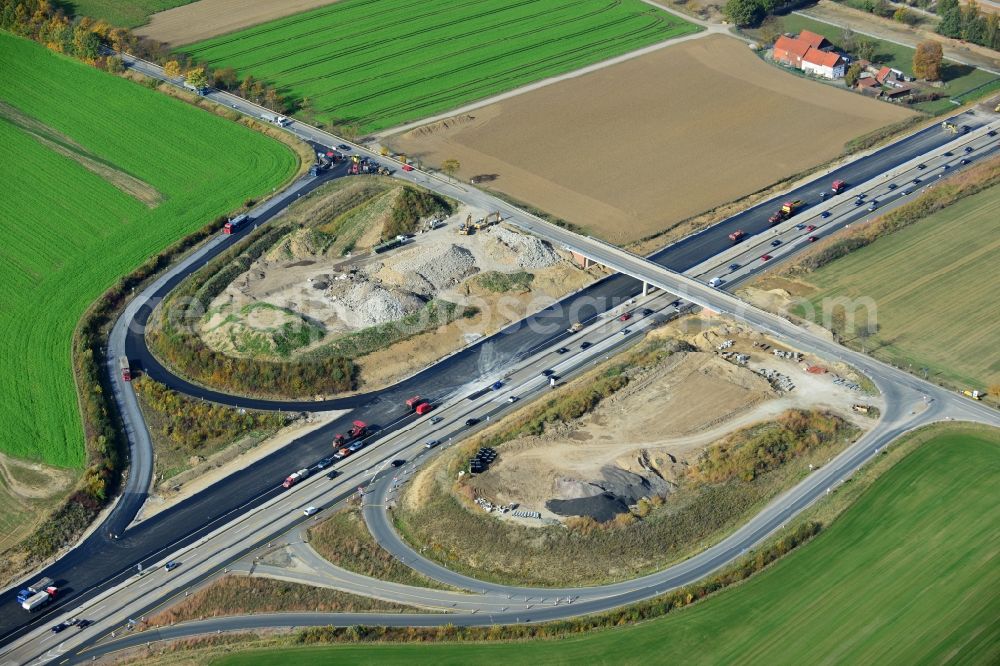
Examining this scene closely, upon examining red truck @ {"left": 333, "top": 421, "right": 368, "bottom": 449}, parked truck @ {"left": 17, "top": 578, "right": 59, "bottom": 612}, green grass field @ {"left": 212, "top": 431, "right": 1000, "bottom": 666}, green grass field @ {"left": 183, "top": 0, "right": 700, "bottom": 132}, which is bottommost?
green grass field @ {"left": 212, "top": 431, "right": 1000, "bottom": 666}

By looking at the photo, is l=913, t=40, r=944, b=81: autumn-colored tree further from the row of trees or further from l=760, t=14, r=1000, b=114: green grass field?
the row of trees

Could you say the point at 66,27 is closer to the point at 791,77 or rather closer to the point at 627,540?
the point at 791,77

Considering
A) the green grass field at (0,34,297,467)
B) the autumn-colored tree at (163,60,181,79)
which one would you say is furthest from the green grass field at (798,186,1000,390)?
the autumn-colored tree at (163,60,181,79)

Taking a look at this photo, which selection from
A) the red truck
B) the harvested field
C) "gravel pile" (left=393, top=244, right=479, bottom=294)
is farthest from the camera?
the harvested field

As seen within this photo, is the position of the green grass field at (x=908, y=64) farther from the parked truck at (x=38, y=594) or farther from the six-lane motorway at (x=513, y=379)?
the parked truck at (x=38, y=594)

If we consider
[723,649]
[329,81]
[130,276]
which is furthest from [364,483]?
[329,81]

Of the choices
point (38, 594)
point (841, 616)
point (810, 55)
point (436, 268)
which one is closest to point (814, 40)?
point (810, 55)

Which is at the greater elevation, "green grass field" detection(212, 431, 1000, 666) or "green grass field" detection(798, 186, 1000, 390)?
"green grass field" detection(798, 186, 1000, 390)
